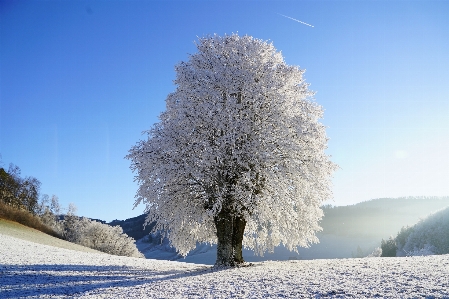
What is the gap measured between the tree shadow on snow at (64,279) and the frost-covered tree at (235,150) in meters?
3.73

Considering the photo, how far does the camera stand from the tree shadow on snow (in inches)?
553

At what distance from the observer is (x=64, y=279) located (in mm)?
16375

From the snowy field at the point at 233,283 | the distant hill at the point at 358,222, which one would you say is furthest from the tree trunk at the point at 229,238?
the distant hill at the point at 358,222

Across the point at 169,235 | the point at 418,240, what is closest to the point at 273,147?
the point at 169,235

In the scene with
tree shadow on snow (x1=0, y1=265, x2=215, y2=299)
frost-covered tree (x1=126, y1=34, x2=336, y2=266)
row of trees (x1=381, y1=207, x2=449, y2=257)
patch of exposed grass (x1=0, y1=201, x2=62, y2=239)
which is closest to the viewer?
tree shadow on snow (x1=0, y1=265, x2=215, y2=299)

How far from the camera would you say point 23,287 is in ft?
47.8

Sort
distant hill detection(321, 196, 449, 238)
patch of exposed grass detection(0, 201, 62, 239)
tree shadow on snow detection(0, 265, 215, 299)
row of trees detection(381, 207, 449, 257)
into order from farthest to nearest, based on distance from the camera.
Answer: distant hill detection(321, 196, 449, 238), row of trees detection(381, 207, 449, 257), patch of exposed grass detection(0, 201, 62, 239), tree shadow on snow detection(0, 265, 215, 299)

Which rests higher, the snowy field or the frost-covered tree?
the frost-covered tree

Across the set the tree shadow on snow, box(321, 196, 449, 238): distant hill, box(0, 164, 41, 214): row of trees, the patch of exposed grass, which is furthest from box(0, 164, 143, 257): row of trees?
box(321, 196, 449, 238): distant hill

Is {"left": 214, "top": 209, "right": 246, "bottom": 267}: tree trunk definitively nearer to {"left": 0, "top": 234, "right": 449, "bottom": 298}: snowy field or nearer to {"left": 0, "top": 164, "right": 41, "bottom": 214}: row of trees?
{"left": 0, "top": 234, "right": 449, "bottom": 298}: snowy field

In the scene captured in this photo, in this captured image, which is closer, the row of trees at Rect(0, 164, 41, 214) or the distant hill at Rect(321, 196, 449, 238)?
the row of trees at Rect(0, 164, 41, 214)

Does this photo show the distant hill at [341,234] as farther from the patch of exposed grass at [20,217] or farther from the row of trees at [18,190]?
the patch of exposed grass at [20,217]

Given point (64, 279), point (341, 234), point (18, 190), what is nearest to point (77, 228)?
point (18, 190)

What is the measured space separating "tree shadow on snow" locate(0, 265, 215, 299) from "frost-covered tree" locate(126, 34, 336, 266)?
3.73m
